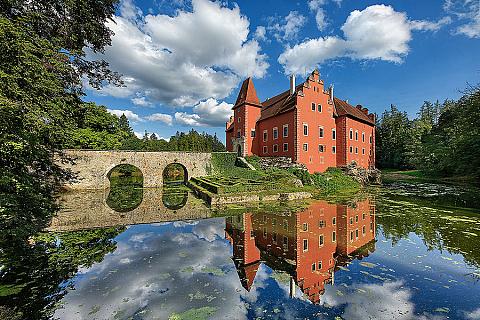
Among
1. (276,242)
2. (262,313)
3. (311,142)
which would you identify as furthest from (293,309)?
(311,142)

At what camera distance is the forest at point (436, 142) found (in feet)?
81.0

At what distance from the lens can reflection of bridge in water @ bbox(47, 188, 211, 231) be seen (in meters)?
11.8

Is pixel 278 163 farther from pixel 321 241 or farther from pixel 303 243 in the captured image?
pixel 303 243

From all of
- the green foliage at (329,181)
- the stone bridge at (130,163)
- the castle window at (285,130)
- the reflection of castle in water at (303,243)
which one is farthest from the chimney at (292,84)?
the reflection of castle in water at (303,243)

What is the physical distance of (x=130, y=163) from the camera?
2650 cm

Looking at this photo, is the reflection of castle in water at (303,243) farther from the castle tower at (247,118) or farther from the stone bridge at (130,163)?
the castle tower at (247,118)

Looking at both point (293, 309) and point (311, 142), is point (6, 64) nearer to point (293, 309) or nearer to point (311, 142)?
point (293, 309)

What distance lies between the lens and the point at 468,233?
10461 mm

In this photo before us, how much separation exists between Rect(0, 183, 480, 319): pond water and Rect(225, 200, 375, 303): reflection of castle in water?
0.17ft

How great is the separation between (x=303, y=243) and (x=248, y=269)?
3111 mm

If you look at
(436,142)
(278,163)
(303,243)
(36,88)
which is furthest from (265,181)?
(436,142)

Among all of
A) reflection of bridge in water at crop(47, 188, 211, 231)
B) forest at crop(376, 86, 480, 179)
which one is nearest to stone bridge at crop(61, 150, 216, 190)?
reflection of bridge in water at crop(47, 188, 211, 231)

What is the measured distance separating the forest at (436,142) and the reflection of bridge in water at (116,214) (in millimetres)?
28164

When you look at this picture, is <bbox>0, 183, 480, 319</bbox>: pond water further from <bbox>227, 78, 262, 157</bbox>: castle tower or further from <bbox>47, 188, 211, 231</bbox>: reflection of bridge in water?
<bbox>227, 78, 262, 157</bbox>: castle tower
